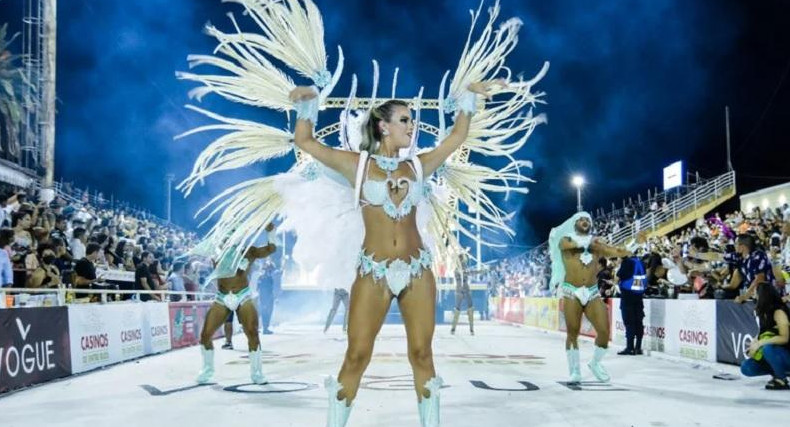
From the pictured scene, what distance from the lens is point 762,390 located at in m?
8.37

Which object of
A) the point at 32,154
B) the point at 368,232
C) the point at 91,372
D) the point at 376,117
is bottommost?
the point at 91,372

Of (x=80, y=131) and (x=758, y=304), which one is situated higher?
(x=80, y=131)

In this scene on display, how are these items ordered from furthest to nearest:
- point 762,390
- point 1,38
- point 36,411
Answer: point 1,38
point 762,390
point 36,411

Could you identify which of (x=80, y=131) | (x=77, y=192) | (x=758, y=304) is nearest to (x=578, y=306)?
(x=758, y=304)

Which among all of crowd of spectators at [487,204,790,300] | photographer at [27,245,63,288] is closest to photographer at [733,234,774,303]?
crowd of spectators at [487,204,790,300]

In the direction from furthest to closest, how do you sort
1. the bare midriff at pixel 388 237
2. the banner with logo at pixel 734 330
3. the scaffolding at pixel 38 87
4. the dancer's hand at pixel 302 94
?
the scaffolding at pixel 38 87 → the banner with logo at pixel 734 330 → the dancer's hand at pixel 302 94 → the bare midriff at pixel 388 237

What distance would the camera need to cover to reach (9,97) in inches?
812

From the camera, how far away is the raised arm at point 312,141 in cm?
488

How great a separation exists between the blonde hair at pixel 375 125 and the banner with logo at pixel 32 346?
5393 millimetres

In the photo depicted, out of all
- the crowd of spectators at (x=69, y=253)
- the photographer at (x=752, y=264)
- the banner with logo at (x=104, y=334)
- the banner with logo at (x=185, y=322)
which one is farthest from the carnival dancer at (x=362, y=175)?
the banner with logo at (x=185, y=322)

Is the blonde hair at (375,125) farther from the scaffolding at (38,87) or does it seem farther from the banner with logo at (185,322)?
the scaffolding at (38,87)

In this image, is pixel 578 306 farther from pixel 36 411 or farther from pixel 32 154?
pixel 32 154

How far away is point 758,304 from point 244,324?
19.5 ft

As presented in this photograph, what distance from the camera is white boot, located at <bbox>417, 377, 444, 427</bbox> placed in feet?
15.0
